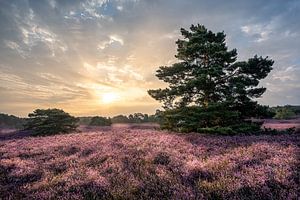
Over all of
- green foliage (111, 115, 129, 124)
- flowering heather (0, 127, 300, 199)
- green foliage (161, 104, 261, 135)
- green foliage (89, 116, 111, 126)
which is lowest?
flowering heather (0, 127, 300, 199)

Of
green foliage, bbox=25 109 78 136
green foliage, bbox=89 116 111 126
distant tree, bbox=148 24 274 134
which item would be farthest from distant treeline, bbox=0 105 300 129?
distant tree, bbox=148 24 274 134

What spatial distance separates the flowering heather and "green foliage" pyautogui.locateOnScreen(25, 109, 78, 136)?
13587mm

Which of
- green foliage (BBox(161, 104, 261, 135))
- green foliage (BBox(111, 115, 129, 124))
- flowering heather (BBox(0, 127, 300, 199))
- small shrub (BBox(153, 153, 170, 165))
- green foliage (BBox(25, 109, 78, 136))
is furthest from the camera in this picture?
green foliage (BBox(111, 115, 129, 124))

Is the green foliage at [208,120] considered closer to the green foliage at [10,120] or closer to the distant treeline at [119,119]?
the distant treeline at [119,119]

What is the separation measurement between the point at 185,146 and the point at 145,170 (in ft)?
11.4

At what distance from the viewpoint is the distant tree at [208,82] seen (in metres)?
15.9

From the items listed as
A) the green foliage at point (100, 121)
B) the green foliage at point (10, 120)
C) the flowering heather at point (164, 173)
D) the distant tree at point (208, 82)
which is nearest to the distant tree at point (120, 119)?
the green foliage at point (100, 121)

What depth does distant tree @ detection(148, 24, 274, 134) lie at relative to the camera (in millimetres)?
15883

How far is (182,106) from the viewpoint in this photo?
1745 centimetres

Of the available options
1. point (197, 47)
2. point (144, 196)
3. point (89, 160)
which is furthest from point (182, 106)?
point (144, 196)

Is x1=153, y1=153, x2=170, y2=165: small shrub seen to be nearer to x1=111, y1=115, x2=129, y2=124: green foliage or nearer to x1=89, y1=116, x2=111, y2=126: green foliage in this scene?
x1=89, y1=116, x2=111, y2=126: green foliage

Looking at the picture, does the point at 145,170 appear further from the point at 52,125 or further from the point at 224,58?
the point at 52,125

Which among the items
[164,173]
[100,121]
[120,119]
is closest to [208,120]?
[164,173]

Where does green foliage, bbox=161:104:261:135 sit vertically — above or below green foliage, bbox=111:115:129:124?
below
